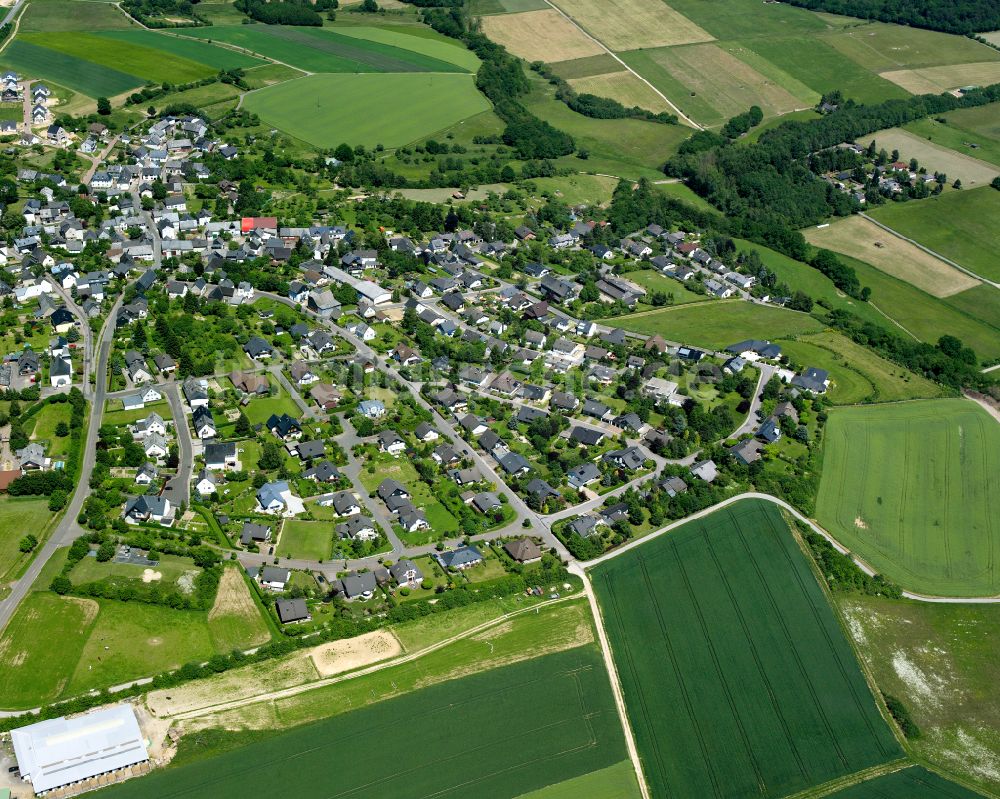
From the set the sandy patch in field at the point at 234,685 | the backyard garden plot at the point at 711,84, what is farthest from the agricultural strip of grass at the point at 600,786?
the backyard garden plot at the point at 711,84

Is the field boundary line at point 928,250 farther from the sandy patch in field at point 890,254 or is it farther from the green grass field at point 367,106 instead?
the green grass field at point 367,106

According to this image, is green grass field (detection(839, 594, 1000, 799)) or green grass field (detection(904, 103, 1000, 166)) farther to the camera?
green grass field (detection(904, 103, 1000, 166))

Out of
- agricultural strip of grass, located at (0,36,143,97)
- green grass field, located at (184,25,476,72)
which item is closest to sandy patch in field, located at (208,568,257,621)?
agricultural strip of grass, located at (0,36,143,97)

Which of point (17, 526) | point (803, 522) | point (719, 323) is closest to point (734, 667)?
point (803, 522)

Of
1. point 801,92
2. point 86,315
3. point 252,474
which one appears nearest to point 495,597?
point 252,474

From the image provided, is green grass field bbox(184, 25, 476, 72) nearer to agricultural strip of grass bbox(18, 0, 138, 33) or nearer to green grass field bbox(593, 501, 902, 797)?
agricultural strip of grass bbox(18, 0, 138, 33)

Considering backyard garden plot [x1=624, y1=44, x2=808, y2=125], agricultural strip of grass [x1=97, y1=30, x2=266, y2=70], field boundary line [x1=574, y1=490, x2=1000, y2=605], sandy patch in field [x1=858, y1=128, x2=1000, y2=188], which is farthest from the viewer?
backyard garden plot [x1=624, y1=44, x2=808, y2=125]
